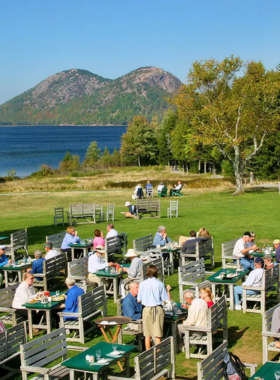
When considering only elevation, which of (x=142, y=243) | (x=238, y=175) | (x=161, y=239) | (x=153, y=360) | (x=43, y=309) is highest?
(x=238, y=175)

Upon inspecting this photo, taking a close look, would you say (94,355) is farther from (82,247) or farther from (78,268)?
(82,247)

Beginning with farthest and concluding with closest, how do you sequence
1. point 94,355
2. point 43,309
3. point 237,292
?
point 237,292
point 43,309
point 94,355

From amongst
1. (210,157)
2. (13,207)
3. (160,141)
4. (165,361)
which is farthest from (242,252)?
(160,141)

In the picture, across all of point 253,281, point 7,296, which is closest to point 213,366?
point 253,281

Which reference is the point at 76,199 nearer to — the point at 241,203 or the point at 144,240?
the point at 241,203

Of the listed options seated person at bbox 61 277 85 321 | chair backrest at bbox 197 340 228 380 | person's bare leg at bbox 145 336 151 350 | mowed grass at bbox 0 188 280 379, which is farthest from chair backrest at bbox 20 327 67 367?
chair backrest at bbox 197 340 228 380

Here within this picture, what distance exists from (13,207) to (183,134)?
57.0m

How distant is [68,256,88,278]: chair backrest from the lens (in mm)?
14977

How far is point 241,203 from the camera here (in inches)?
1362

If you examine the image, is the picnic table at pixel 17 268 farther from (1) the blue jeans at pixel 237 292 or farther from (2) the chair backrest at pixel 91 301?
(1) the blue jeans at pixel 237 292

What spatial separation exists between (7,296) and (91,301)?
2.12 metres

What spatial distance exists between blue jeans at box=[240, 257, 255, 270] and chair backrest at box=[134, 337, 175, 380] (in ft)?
22.9

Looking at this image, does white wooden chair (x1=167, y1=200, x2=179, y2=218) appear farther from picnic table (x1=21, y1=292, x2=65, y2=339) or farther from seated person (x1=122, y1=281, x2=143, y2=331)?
seated person (x1=122, y1=281, x2=143, y2=331)

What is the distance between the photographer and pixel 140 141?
10688 centimetres
